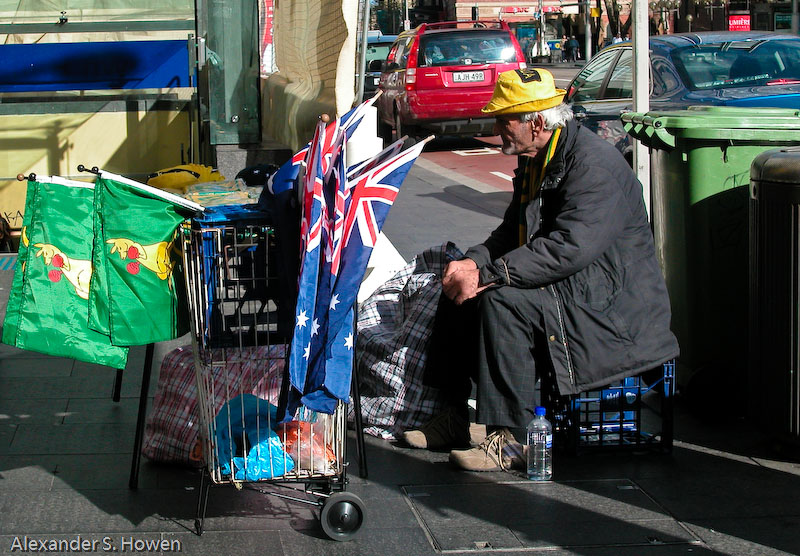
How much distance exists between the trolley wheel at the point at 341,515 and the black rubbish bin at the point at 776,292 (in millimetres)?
1784

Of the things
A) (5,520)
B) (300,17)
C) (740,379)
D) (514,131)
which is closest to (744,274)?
(740,379)

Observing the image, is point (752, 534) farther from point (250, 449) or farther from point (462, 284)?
point (250, 449)

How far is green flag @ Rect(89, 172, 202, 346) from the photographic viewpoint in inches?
142

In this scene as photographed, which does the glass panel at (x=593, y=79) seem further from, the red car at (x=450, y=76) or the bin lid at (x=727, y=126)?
the bin lid at (x=727, y=126)

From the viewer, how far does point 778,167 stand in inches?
165

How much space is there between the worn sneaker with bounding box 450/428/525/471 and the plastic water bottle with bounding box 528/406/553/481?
0.32 feet

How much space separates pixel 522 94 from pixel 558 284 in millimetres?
763

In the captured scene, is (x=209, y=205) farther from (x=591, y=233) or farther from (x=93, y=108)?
(x=93, y=108)

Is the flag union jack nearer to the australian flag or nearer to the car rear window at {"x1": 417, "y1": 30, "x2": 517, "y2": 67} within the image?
the australian flag

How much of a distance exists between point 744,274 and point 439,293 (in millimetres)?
1391

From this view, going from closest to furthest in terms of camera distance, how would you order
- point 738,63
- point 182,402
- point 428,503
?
point 428,503 < point 182,402 < point 738,63

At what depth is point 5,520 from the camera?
380cm

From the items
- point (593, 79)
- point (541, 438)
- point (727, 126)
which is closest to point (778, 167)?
point (727, 126)

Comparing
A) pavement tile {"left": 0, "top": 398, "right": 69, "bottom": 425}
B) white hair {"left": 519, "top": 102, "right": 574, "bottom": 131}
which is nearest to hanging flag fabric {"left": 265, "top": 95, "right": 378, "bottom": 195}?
white hair {"left": 519, "top": 102, "right": 574, "bottom": 131}
